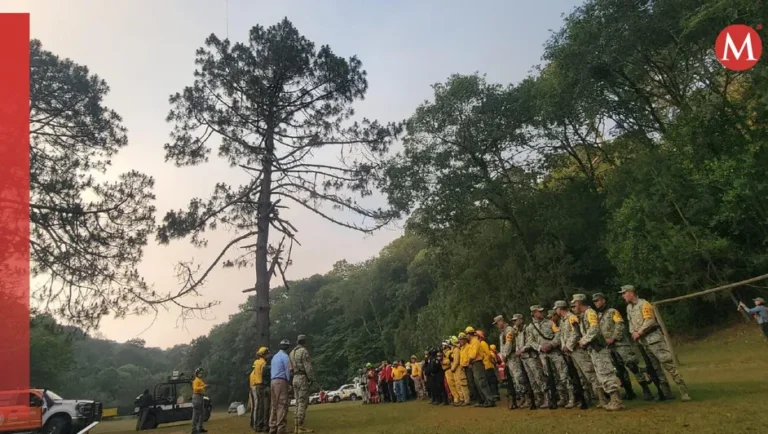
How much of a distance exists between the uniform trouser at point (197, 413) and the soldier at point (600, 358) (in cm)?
823

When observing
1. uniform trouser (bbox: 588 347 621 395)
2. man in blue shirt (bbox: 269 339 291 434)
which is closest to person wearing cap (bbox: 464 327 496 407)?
uniform trouser (bbox: 588 347 621 395)

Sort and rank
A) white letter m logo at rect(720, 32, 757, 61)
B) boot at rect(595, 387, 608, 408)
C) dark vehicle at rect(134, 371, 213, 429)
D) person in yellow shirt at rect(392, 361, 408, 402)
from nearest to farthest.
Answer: boot at rect(595, 387, 608, 408)
white letter m logo at rect(720, 32, 757, 61)
dark vehicle at rect(134, 371, 213, 429)
person in yellow shirt at rect(392, 361, 408, 402)

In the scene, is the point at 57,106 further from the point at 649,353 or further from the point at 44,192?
the point at 649,353

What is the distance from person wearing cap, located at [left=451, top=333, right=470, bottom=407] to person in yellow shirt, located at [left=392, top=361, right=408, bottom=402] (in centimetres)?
579

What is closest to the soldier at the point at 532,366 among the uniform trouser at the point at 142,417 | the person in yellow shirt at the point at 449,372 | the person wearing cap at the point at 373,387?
the person in yellow shirt at the point at 449,372

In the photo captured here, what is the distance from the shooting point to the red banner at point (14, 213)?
1190 cm

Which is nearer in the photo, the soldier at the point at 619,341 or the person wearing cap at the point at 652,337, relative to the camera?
the person wearing cap at the point at 652,337

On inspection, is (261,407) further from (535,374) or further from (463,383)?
(535,374)

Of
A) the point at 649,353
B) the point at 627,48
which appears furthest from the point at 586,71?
the point at 649,353

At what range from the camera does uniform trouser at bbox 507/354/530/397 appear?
8797 millimetres

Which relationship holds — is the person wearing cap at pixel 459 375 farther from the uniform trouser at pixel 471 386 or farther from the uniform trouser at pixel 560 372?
the uniform trouser at pixel 560 372

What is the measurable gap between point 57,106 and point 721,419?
1570cm

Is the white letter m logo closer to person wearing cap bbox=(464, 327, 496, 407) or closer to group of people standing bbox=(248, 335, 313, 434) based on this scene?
person wearing cap bbox=(464, 327, 496, 407)

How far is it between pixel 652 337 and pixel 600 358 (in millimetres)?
889
